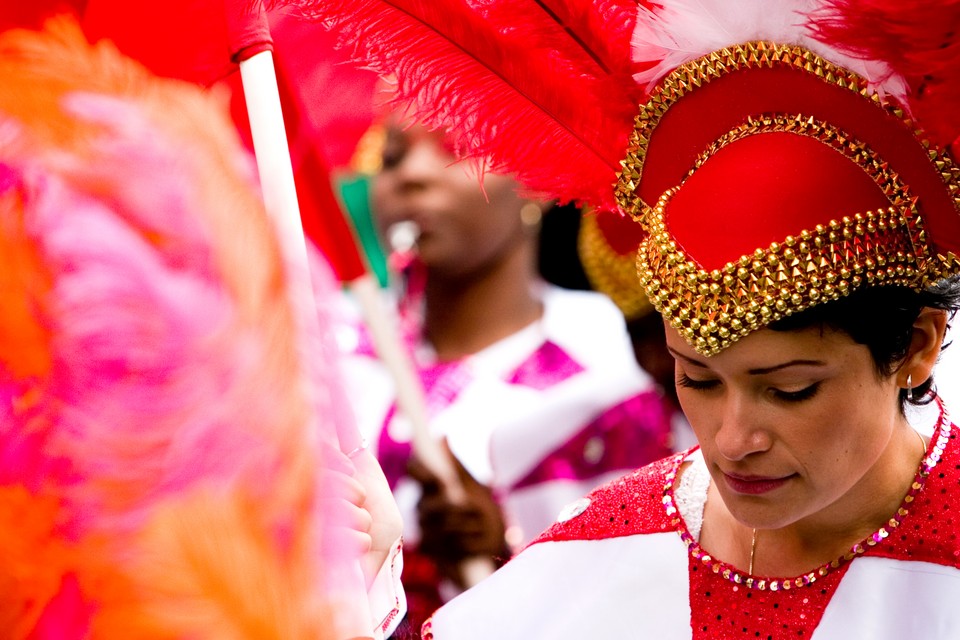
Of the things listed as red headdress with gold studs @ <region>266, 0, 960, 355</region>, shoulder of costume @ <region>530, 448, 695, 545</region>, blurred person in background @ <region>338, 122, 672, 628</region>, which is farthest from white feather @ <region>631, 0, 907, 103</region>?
blurred person in background @ <region>338, 122, 672, 628</region>

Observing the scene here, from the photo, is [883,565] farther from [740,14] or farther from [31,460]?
[31,460]

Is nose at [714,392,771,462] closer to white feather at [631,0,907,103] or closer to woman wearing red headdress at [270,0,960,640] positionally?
woman wearing red headdress at [270,0,960,640]

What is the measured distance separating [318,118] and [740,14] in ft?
6.49

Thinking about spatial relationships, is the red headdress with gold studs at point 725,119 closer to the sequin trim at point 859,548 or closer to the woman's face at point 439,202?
the sequin trim at point 859,548

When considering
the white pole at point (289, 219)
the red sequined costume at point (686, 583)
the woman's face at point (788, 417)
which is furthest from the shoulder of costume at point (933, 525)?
the white pole at point (289, 219)

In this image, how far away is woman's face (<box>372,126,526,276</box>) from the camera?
360cm

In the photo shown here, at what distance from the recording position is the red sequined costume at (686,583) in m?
1.79

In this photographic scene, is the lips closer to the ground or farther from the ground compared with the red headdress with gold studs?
closer to the ground

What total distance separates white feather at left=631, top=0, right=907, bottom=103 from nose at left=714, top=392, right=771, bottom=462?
1.48ft

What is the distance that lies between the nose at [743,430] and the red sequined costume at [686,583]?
0.27 metres

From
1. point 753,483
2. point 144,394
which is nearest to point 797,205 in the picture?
point 753,483

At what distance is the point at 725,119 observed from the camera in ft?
5.83

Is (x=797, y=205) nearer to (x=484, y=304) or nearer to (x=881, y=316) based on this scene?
(x=881, y=316)

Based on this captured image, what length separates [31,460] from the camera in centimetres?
154
